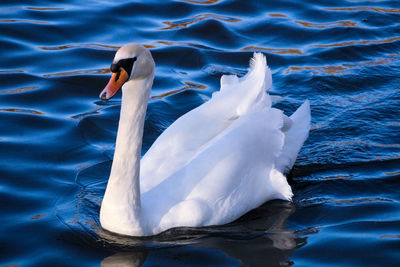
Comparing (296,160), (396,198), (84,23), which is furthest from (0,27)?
(396,198)

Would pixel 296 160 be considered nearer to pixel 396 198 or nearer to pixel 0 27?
pixel 396 198

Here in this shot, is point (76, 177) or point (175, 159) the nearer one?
point (175, 159)

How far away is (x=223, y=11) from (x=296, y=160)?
16.2ft

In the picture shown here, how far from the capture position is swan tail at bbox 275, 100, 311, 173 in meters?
7.63

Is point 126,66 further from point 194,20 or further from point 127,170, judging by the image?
point 194,20

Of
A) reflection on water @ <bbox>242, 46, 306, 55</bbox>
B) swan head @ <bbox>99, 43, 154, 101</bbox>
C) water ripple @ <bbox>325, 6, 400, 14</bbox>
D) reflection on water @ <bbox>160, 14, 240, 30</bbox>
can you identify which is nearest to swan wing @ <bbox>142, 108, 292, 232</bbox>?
swan head @ <bbox>99, 43, 154, 101</bbox>

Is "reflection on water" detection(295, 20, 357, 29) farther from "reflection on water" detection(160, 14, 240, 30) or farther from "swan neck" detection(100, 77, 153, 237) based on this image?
"swan neck" detection(100, 77, 153, 237)

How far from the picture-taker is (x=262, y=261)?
20.2ft

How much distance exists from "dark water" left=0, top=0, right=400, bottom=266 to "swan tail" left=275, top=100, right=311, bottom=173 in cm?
23

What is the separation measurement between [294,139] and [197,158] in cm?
152

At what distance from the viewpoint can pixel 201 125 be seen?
7.09m

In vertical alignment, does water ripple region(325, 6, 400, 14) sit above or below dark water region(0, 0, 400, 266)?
above

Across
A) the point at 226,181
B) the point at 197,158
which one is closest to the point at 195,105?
the point at 197,158

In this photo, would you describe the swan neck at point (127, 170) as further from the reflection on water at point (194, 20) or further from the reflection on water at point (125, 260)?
the reflection on water at point (194, 20)
